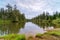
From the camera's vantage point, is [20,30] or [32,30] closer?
[32,30]

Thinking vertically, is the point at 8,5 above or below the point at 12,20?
above

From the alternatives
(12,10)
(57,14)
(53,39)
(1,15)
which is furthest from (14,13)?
(53,39)

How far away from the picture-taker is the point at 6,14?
8581 cm

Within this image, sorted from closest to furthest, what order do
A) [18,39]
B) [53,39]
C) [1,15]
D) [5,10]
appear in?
[18,39] → [53,39] → [1,15] → [5,10]

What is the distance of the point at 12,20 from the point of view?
279ft

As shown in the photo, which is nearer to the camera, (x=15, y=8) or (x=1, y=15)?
(x=1, y=15)

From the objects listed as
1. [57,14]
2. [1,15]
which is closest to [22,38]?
[1,15]

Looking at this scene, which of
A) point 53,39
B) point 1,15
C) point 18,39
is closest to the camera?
point 18,39

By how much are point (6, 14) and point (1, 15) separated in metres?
4.50

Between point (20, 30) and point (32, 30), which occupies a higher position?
point (32, 30)

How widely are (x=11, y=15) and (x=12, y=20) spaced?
2.86m

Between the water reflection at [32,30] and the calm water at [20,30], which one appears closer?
the water reflection at [32,30]

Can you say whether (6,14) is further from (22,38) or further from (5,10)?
(22,38)

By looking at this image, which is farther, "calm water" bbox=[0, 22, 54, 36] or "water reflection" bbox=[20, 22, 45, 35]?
"calm water" bbox=[0, 22, 54, 36]
